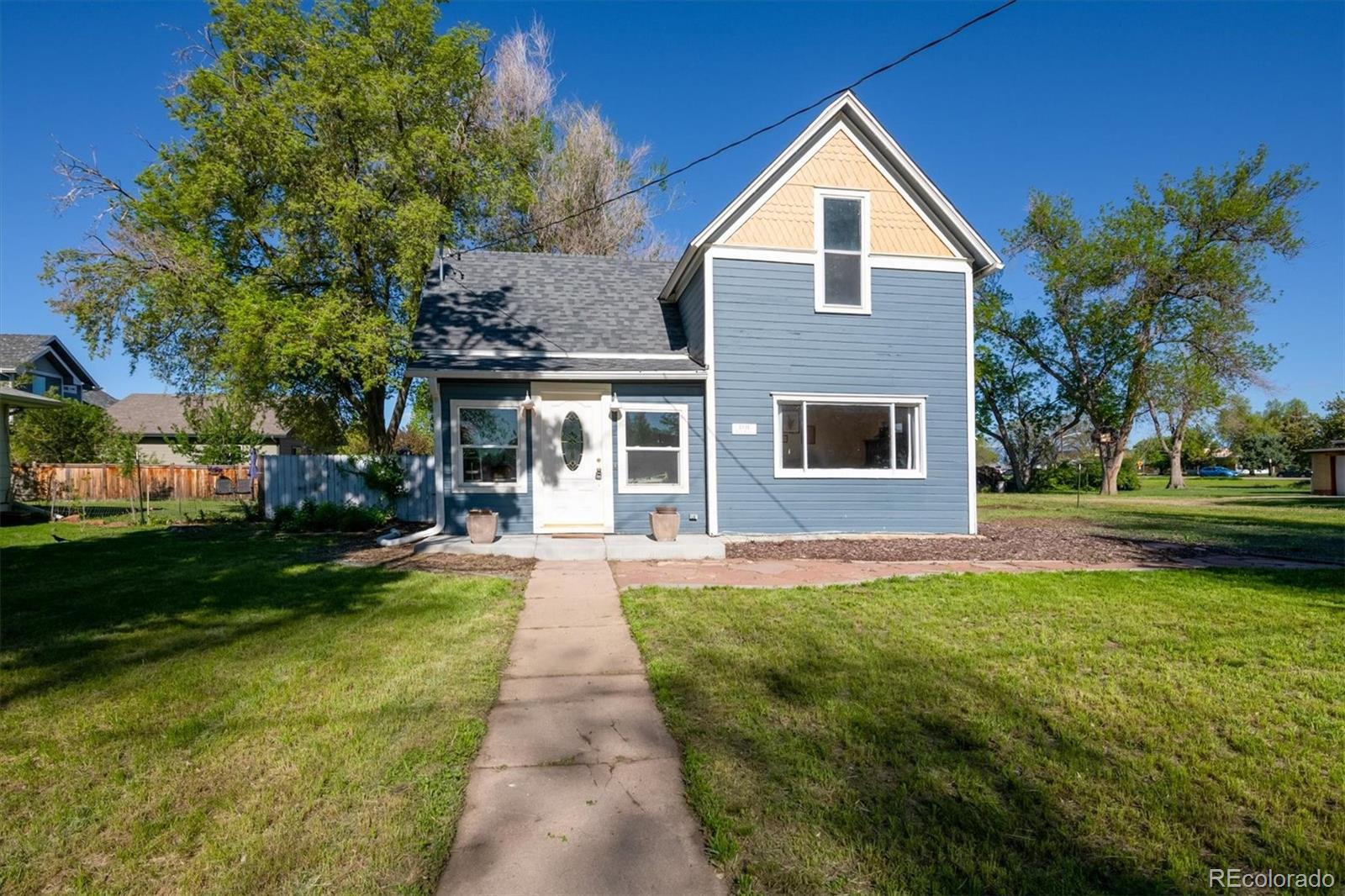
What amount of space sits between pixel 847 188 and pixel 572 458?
6528 millimetres

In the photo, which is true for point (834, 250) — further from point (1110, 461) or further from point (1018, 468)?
point (1018, 468)

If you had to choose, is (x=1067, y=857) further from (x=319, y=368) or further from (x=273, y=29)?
(x=273, y=29)

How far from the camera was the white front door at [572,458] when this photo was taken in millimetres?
10672

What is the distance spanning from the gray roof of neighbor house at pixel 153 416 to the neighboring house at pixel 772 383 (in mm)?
26971

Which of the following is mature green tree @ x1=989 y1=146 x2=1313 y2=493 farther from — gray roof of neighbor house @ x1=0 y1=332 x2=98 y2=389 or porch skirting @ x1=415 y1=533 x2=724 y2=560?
gray roof of neighbor house @ x1=0 y1=332 x2=98 y2=389

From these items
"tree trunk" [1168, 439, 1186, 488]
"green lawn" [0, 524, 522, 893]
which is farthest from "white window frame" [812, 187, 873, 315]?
"tree trunk" [1168, 439, 1186, 488]

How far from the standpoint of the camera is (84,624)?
542 centimetres

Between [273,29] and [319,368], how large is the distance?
316 inches

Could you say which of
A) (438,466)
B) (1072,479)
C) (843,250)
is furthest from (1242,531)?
(1072,479)

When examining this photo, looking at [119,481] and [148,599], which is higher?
[119,481]

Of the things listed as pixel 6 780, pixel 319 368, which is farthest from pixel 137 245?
pixel 6 780

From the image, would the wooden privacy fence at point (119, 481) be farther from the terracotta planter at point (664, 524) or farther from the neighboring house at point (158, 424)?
the terracotta planter at point (664, 524)

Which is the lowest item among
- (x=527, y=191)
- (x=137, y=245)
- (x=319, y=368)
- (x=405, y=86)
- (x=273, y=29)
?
(x=319, y=368)

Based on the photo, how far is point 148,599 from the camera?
6305mm
